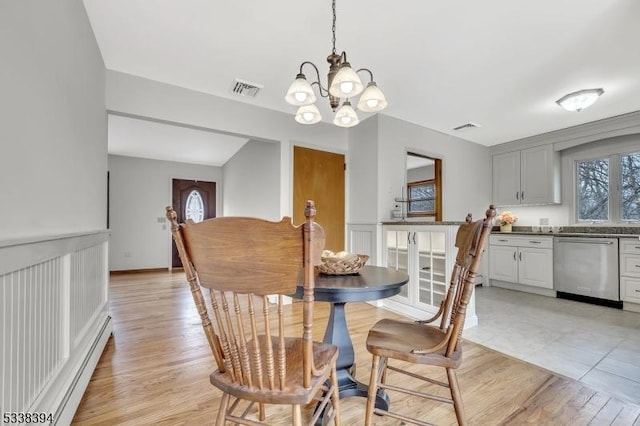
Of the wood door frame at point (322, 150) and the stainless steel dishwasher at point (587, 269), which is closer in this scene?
the stainless steel dishwasher at point (587, 269)

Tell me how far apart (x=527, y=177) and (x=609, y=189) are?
39.0 inches

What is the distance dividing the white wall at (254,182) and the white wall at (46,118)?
1.98 meters

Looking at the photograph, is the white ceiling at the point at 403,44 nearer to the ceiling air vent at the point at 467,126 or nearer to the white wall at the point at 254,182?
the ceiling air vent at the point at 467,126

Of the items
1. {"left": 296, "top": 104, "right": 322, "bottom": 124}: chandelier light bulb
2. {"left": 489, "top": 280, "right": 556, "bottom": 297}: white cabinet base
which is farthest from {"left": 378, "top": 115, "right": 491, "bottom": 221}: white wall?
{"left": 296, "top": 104, "right": 322, "bottom": 124}: chandelier light bulb

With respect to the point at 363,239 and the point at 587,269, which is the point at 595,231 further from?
the point at 363,239

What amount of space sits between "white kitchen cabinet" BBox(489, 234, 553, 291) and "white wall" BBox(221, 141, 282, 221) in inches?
142

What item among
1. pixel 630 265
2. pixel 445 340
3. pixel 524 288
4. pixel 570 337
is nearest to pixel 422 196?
pixel 524 288

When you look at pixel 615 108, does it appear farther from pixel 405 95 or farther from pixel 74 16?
pixel 74 16

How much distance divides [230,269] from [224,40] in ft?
7.10

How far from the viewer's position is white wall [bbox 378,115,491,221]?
12.6ft

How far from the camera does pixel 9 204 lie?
1089 mm

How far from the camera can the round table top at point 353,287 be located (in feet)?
4.05

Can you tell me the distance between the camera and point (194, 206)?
22.8 ft

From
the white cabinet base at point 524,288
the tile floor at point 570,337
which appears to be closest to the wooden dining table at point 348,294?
the tile floor at point 570,337
